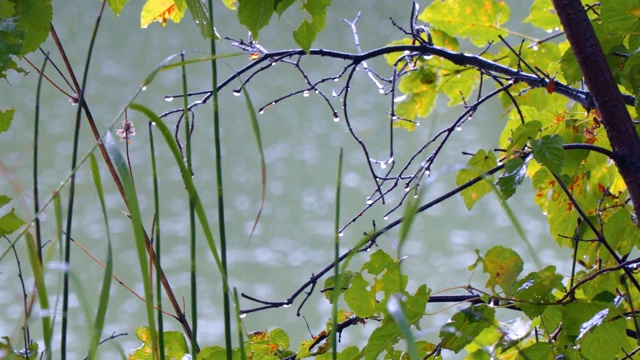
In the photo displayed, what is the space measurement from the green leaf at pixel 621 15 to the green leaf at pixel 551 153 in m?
0.11

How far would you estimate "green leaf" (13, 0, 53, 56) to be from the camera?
531mm

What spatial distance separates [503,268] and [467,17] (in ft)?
1.17

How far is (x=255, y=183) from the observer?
3.80 metres

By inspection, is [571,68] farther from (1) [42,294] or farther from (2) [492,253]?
(1) [42,294]

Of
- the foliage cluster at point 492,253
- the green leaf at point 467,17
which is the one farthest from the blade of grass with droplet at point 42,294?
the green leaf at point 467,17

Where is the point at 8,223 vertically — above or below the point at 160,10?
below

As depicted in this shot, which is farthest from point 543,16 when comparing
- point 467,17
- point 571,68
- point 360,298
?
point 360,298

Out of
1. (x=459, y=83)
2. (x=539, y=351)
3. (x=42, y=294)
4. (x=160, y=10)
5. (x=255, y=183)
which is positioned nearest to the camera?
(x=42, y=294)

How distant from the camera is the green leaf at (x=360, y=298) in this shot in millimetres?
513

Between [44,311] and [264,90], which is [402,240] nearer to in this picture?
[44,311]

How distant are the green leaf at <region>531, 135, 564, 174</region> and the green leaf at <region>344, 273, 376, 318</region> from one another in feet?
0.48

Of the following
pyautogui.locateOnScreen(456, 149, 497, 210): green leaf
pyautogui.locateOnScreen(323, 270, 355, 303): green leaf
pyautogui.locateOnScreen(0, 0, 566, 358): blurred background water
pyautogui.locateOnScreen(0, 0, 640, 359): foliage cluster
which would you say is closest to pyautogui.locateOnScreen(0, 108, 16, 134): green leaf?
pyautogui.locateOnScreen(0, 0, 640, 359): foliage cluster

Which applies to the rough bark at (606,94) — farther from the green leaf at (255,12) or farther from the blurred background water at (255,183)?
the blurred background water at (255,183)

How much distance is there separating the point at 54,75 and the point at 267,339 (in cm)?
359
